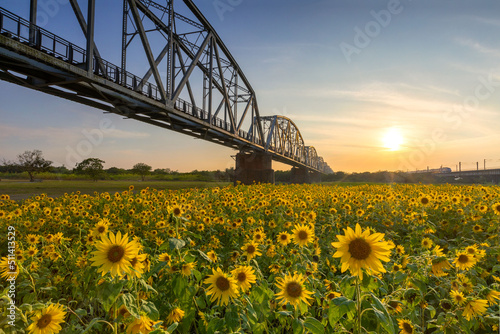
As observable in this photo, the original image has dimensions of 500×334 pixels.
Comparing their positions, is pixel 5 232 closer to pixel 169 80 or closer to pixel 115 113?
pixel 115 113

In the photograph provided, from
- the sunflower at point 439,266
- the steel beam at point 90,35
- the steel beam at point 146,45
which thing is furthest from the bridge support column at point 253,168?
the sunflower at point 439,266

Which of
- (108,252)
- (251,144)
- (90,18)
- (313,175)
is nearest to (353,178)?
(313,175)

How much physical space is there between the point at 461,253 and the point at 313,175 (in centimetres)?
11201

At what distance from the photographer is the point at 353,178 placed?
283 feet

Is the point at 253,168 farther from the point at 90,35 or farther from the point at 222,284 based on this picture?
the point at 222,284

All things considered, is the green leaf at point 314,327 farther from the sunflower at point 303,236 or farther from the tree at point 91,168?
the tree at point 91,168

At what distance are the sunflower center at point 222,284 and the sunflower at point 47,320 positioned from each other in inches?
36.8

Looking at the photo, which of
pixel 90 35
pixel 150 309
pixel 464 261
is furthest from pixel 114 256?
pixel 90 35

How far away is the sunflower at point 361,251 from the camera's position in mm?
1637

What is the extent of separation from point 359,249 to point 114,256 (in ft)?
5.05

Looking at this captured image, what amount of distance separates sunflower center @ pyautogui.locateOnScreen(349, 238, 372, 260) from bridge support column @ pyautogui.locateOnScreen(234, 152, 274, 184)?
3355 cm

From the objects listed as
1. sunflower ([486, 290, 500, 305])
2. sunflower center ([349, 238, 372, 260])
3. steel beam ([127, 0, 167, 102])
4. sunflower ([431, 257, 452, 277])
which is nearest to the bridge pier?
steel beam ([127, 0, 167, 102])

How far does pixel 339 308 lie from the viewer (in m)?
1.54

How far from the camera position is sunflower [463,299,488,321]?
1902 millimetres
